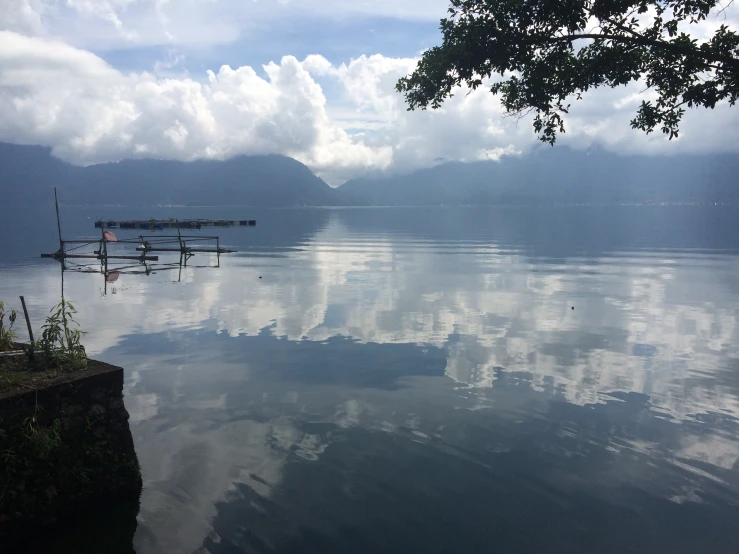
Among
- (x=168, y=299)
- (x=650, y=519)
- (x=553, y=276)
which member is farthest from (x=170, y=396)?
(x=553, y=276)

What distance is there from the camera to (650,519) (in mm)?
11898

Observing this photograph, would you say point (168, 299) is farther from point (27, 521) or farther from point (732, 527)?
point (732, 527)

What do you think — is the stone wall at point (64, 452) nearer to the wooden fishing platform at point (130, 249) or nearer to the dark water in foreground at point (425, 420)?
the dark water in foreground at point (425, 420)

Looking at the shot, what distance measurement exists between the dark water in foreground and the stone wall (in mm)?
786

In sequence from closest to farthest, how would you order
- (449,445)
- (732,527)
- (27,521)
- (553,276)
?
(27,521) → (732,527) → (449,445) → (553,276)

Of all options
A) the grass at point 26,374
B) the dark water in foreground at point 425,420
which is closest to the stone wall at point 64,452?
the grass at point 26,374

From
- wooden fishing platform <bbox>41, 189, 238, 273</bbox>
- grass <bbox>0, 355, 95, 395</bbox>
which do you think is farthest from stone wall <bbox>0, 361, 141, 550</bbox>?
wooden fishing platform <bbox>41, 189, 238, 273</bbox>

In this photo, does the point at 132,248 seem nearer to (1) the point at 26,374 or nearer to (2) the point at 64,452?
(1) the point at 26,374

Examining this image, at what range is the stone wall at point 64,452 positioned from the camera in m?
10.6

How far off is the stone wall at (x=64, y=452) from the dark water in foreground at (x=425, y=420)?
2.58ft

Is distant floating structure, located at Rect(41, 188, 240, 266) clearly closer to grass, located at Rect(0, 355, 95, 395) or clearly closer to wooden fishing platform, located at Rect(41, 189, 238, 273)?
wooden fishing platform, located at Rect(41, 189, 238, 273)

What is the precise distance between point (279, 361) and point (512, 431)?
10877 millimetres

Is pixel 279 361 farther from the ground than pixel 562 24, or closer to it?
closer to it

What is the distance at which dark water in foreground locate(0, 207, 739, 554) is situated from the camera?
11672 millimetres
